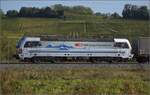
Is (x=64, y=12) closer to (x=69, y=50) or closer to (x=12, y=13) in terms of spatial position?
(x=12, y=13)

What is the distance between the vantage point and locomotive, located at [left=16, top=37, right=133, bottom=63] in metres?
33.2

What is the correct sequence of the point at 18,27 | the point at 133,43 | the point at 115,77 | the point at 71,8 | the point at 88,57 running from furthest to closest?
the point at 71,8 < the point at 18,27 < the point at 133,43 < the point at 88,57 < the point at 115,77

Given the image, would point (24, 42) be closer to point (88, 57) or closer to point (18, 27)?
point (88, 57)

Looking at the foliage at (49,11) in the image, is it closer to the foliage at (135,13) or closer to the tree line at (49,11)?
the tree line at (49,11)

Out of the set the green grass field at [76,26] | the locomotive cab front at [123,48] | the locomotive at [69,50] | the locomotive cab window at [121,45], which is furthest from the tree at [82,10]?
the locomotive at [69,50]

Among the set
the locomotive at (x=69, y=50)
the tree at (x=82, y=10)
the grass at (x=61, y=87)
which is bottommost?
the locomotive at (x=69, y=50)

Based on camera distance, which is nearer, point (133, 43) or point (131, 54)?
point (131, 54)

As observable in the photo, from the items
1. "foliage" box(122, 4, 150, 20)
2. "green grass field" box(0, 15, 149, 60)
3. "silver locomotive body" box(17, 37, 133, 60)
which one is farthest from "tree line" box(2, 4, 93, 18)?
"silver locomotive body" box(17, 37, 133, 60)

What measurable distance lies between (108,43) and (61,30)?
18.1 m

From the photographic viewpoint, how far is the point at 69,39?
115ft

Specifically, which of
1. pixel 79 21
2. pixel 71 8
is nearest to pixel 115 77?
pixel 79 21

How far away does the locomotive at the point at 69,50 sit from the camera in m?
33.2

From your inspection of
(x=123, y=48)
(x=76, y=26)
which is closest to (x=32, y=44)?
(x=123, y=48)

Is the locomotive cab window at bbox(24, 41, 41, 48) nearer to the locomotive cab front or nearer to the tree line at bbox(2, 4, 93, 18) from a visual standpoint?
the locomotive cab front
